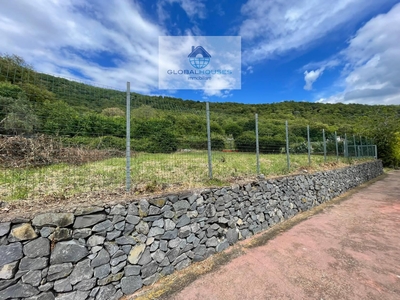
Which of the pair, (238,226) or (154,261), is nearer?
(154,261)

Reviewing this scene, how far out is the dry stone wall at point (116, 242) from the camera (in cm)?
179

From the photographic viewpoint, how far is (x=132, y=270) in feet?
7.69

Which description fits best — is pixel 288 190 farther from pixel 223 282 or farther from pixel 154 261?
pixel 154 261

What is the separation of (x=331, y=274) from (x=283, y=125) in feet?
13.7

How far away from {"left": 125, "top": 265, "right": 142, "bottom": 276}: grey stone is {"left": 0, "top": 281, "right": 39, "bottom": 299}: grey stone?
842 millimetres

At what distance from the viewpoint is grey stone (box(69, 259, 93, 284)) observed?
1.97m

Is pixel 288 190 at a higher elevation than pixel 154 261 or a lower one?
higher

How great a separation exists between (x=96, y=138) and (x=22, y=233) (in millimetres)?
1870

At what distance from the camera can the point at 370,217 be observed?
191 inches

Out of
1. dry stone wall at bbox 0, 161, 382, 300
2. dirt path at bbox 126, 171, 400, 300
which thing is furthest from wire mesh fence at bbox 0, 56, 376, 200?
dirt path at bbox 126, 171, 400, 300

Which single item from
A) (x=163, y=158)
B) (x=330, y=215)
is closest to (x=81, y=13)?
(x=163, y=158)

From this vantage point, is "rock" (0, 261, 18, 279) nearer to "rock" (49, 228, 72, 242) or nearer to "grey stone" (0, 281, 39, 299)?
"grey stone" (0, 281, 39, 299)

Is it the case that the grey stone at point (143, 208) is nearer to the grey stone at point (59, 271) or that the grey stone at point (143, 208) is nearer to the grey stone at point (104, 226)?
the grey stone at point (104, 226)

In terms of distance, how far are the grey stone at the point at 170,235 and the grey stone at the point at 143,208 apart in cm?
42
